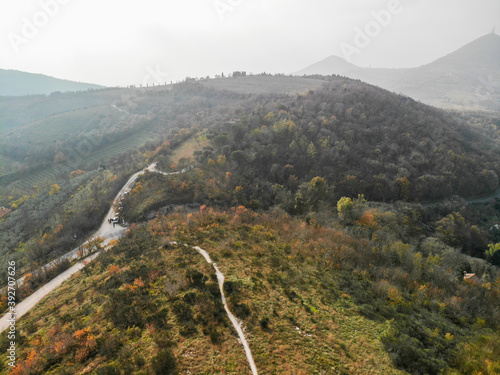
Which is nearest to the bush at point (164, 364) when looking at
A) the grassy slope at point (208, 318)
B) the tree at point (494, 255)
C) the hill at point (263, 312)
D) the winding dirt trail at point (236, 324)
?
the hill at point (263, 312)

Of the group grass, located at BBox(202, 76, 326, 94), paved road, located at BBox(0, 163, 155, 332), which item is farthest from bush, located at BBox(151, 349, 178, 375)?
grass, located at BBox(202, 76, 326, 94)

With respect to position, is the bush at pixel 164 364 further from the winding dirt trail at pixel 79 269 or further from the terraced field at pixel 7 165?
the terraced field at pixel 7 165

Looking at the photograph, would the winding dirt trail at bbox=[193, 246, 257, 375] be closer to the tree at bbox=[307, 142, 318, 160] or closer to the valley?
the valley

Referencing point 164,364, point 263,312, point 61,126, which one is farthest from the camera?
point 61,126

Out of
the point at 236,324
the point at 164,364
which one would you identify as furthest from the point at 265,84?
the point at 164,364

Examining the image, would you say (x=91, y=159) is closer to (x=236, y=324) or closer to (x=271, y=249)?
(x=271, y=249)
